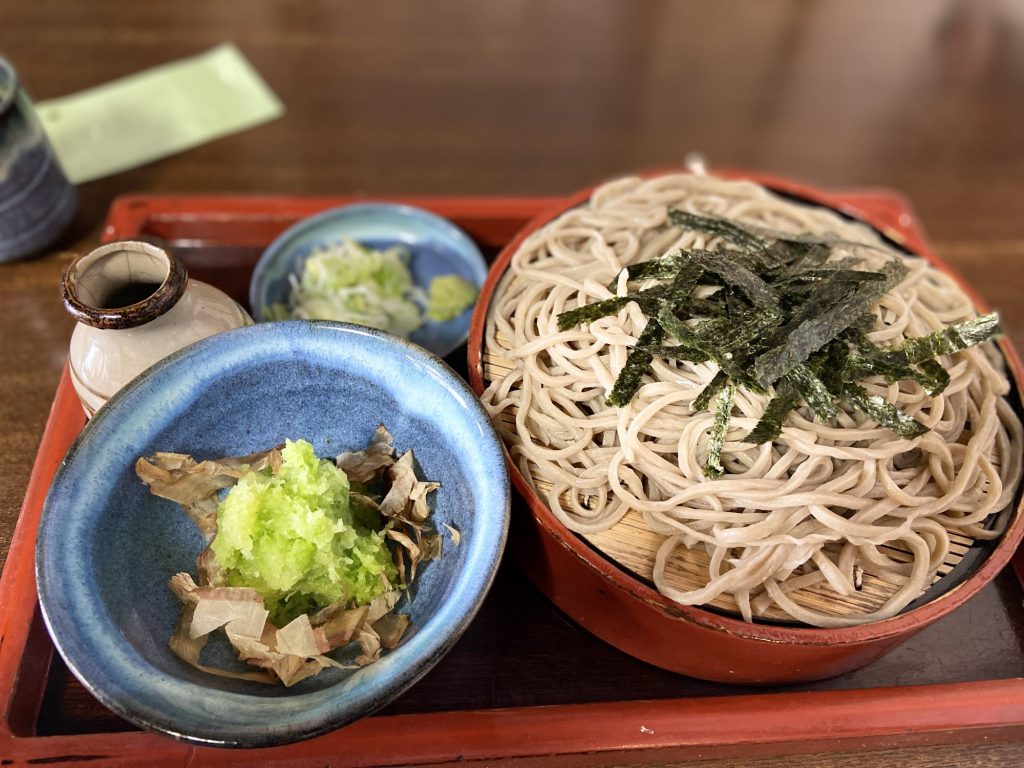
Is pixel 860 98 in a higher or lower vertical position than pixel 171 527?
higher

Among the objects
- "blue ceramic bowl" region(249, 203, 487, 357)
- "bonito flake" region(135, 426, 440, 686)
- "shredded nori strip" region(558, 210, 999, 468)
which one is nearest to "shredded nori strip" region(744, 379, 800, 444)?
"shredded nori strip" region(558, 210, 999, 468)

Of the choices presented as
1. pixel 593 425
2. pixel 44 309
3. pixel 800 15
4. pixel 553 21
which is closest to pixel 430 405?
pixel 593 425

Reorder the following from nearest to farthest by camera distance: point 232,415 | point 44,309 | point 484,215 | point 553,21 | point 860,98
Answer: point 232,415 < point 44,309 < point 484,215 < point 860,98 < point 553,21

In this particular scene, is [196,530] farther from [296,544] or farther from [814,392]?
[814,392]

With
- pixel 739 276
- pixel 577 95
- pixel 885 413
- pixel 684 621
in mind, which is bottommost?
pixel 684 621

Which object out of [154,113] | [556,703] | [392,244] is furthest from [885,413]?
[154,113]

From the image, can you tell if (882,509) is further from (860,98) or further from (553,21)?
(553,21)
